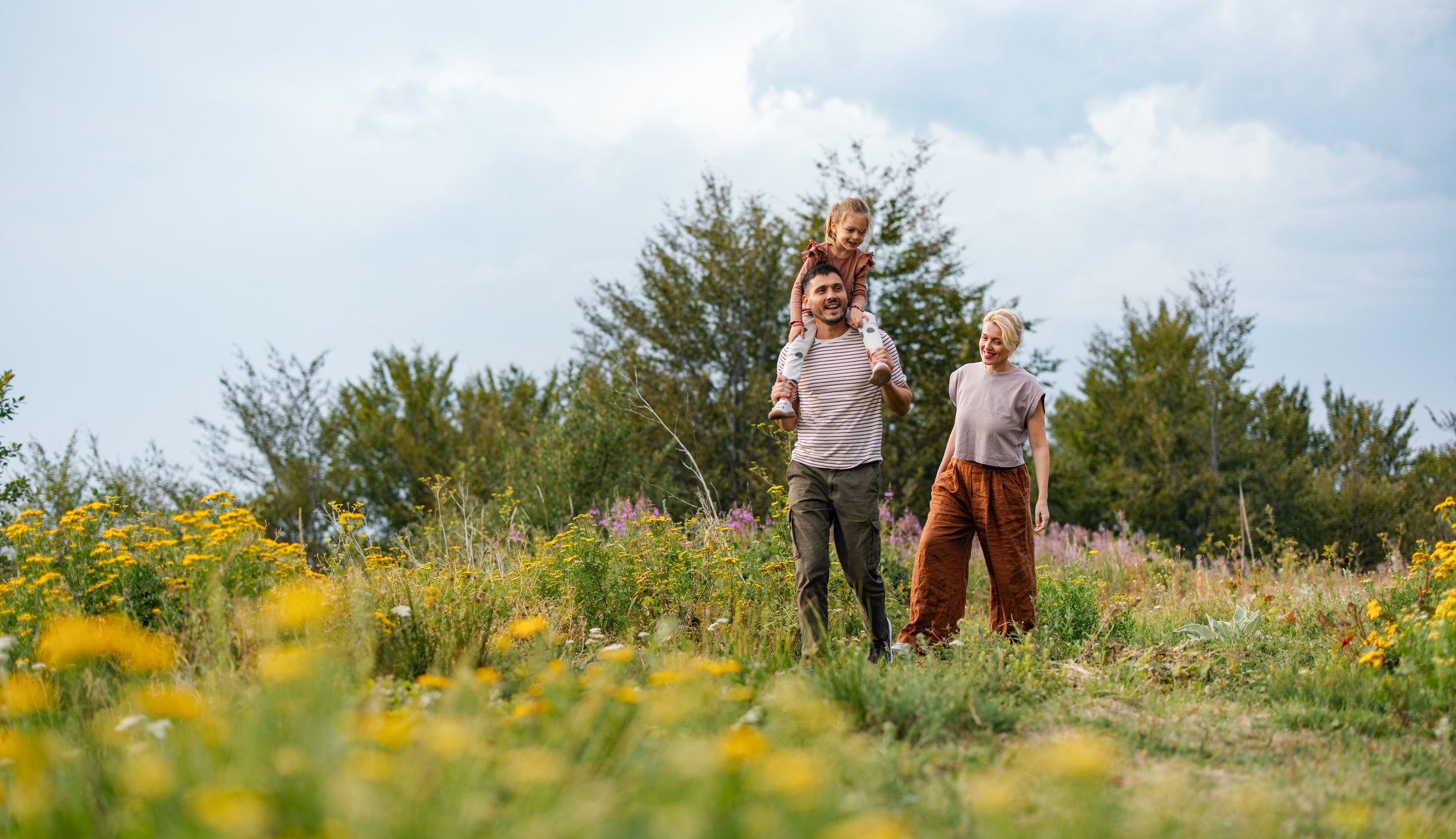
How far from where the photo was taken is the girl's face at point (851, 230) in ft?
15.5

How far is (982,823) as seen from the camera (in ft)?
7.43

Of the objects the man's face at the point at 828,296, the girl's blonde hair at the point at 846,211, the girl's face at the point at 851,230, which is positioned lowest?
the man's face at the point at 828,296

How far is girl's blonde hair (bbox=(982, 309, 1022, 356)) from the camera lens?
16.3 ft

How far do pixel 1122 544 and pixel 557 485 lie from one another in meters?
6.99

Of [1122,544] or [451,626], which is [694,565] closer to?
[451,626]

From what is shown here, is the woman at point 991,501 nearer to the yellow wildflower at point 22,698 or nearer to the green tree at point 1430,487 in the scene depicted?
the yellow wildflower at point 22,698

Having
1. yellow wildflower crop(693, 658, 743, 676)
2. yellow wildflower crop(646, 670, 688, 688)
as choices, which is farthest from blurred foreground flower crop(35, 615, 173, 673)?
yellow wildflower crop(693, 658, 743, 676)

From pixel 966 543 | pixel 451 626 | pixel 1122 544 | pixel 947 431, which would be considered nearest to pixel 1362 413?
pixel 947 431

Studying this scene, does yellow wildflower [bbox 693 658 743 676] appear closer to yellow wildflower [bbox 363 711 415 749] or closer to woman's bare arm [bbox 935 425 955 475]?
yellow wildflower [bbox 363 711 415 749]

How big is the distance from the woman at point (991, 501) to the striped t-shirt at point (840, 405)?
59 centimetres

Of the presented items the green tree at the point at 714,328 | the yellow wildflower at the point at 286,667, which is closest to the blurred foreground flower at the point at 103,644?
the yellow wildflower at the point at 286,667

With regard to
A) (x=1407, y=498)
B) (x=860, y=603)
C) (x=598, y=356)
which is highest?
(x=598, y=356)

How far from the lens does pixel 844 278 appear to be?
4.88 metres

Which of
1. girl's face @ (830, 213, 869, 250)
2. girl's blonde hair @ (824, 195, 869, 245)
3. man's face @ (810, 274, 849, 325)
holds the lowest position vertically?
man's face @ (810, 274, 849, 325)
